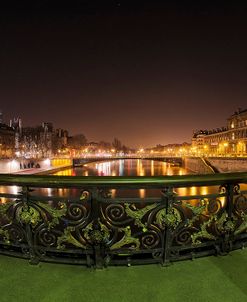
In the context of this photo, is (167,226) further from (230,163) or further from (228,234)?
(230,163)

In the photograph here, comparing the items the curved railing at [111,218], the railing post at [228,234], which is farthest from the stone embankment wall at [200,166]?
the curved railing at [111,218]

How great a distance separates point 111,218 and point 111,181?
1.62 feet

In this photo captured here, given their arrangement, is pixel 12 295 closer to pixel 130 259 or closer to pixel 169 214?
pixel 130 259

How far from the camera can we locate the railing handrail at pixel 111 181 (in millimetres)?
3023

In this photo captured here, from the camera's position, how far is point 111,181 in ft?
9.91

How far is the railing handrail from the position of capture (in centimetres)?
302

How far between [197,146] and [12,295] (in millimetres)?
181356

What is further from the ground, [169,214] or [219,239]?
[169,214]

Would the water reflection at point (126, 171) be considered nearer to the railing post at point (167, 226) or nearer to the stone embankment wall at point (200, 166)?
the stone embankment wall at point (200, 166)

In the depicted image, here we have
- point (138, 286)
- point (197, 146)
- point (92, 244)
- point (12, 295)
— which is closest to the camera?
point (12, 295)

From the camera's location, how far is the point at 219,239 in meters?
3.57

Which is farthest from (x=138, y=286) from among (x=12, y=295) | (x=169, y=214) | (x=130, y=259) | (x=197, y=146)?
(x=197, y=146)

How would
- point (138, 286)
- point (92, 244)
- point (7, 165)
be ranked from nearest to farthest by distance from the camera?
point (138, 286), point (92, 244), point (7, 165)

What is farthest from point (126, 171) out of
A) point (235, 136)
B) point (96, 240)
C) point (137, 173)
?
point (96, 240)
